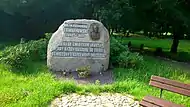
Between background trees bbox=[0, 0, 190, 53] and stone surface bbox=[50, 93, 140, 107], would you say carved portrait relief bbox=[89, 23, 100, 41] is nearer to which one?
stone surface bbox=[50, 93, 140, 107]

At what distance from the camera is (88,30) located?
9695 millimetres

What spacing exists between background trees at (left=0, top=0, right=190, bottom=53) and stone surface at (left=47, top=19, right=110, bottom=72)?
4.11 metres

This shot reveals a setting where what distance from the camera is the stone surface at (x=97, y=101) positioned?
6.60m

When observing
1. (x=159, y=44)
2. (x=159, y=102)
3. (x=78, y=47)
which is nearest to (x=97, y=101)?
(x=159, y=102)

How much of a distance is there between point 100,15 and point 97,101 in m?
7.69

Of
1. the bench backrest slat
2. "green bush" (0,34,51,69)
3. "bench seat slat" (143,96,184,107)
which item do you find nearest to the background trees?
"green bush" (0,34,51,69)

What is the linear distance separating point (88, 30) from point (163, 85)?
14.1 feet

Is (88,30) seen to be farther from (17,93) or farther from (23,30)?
(23,30)

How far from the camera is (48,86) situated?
7477mm

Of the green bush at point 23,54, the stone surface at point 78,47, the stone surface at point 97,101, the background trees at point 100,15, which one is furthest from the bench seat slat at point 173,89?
the background trees at point 100,15

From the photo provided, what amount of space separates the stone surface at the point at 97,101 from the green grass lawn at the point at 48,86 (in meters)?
0.23

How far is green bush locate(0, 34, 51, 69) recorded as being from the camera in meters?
9.50

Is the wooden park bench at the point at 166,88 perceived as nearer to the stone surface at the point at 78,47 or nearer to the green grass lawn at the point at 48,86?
the green grass lawn at the point at 48,86

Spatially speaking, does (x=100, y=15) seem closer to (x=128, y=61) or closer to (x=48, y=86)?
(x=128, y=61)
